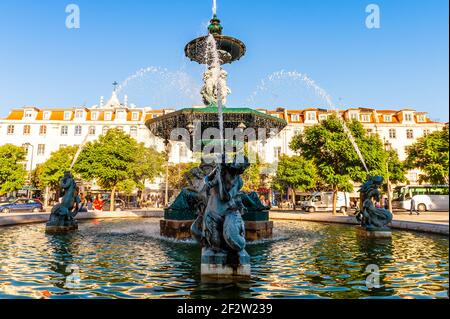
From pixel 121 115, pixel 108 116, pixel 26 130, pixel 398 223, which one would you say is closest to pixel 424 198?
pixel 398 223

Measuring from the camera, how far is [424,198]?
34.1m

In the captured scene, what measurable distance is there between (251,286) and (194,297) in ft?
3.21

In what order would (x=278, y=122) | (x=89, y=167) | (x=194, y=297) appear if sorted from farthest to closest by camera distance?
(x=89, y=167), (x=278, y=122), (x=194, y=297)

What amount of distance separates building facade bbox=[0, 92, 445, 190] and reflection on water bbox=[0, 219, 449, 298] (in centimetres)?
4258

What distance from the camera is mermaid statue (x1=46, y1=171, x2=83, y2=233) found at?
11305mm

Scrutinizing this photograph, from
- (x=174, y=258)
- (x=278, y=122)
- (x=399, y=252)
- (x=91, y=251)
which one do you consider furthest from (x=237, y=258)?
(x=278, y=122)

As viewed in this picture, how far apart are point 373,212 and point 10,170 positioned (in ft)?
127

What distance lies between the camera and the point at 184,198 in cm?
1051

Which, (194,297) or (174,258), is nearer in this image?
(194,297)

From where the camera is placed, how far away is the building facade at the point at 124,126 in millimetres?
51219

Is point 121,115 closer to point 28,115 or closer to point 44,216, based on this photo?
point 28,115

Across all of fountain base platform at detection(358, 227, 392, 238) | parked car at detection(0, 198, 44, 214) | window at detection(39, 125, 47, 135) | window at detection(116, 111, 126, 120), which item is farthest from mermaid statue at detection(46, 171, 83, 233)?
window at detection(39, 125, 47, 135)

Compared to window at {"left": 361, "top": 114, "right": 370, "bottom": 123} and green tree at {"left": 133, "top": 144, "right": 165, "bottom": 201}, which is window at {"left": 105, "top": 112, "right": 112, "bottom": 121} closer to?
green tree at {"left": 133, "top": 144, "right": 165, "bottom": 201}
